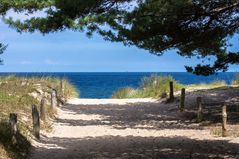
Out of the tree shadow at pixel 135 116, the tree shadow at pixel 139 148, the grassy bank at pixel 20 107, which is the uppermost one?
the grassy bank at pixel 20 107

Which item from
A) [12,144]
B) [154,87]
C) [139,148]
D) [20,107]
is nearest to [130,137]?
[139,148]

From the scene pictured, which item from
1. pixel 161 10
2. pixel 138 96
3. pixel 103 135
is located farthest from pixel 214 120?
pixel 138 96

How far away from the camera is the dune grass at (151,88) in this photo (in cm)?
3689

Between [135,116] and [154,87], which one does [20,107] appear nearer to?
[135,116]

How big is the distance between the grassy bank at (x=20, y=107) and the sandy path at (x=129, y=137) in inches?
21.0

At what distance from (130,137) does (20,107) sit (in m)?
4.73

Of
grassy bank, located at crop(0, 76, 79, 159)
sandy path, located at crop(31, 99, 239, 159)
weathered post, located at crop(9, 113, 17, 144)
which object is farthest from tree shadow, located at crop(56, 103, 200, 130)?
weathered post, located at crop(9, 113, 17, 144)

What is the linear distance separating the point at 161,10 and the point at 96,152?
4.12 meters

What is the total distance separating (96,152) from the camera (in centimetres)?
1617

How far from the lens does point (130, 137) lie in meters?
19.3

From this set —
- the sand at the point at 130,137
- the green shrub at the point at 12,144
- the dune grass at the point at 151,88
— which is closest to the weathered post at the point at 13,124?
the green shrub at the point at 12,144

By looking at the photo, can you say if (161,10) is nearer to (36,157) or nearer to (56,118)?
(36,157)

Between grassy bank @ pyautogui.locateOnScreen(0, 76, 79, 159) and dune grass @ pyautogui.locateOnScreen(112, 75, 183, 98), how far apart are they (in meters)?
4.39

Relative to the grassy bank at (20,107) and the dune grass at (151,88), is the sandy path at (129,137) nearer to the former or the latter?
the grassy bank at (20,107)
